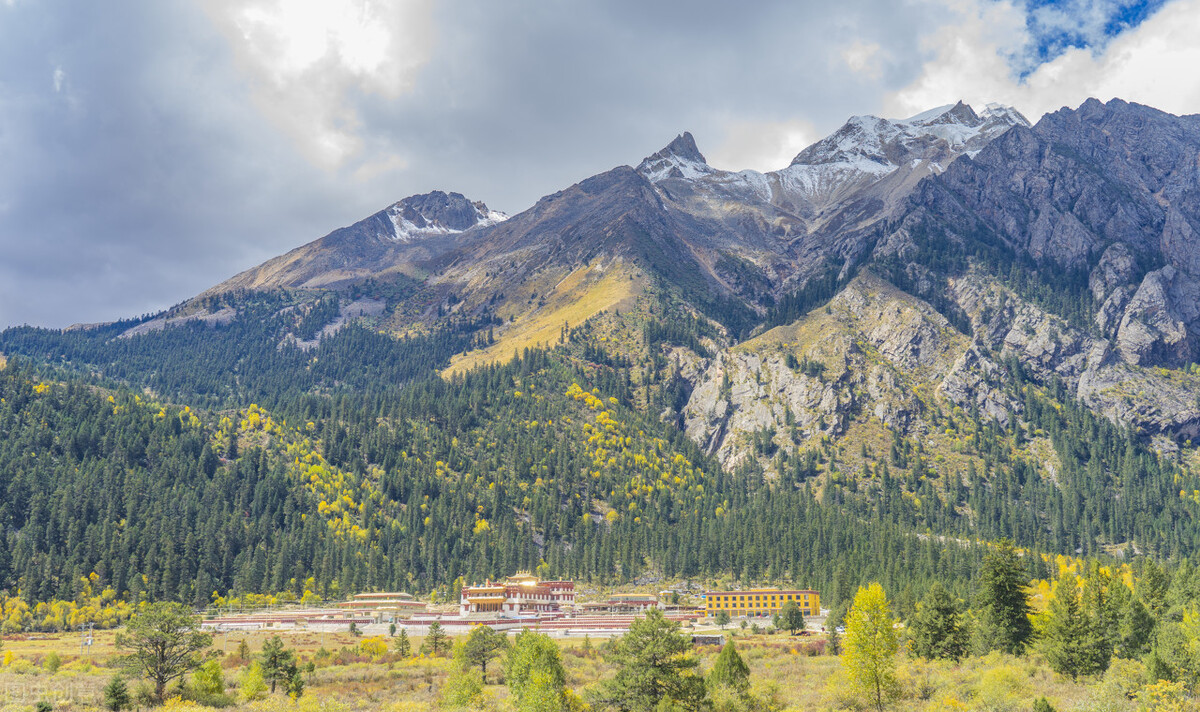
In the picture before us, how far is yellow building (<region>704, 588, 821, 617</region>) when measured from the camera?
179m

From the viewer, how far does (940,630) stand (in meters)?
97.6

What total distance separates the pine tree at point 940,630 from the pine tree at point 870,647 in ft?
102

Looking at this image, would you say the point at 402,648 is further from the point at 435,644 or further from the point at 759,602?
the point at 759,602

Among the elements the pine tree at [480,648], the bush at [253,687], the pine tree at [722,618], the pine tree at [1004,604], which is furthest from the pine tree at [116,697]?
the pine tree at [722,618]

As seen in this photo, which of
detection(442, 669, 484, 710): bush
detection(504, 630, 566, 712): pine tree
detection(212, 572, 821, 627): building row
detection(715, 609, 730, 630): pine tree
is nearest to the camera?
detection(504, 630, 566, 712): pine tree

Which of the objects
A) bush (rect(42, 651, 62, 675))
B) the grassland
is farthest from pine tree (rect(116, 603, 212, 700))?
bush (rect(42, 651, 62, 675))

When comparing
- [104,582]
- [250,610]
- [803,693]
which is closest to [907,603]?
[803,693]

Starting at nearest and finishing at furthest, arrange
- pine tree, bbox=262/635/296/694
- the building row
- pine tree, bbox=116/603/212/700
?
pine tree, bbox=116/603/212/700 → pine tree, bbox=262/635/296/694 → the building row

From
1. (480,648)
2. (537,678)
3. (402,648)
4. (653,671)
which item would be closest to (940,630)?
(480,648)

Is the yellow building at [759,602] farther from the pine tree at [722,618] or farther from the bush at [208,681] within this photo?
the bush at [208,681]

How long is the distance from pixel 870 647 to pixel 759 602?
118 metres

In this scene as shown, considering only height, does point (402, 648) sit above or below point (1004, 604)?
below

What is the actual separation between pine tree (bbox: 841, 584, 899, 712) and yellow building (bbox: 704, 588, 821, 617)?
111998 millimetres

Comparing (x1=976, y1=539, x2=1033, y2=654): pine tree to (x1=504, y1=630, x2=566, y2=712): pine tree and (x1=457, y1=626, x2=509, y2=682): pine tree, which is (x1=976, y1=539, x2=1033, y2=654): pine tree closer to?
(x1=504, y1=630, x2=566, y2=712): pine tree
